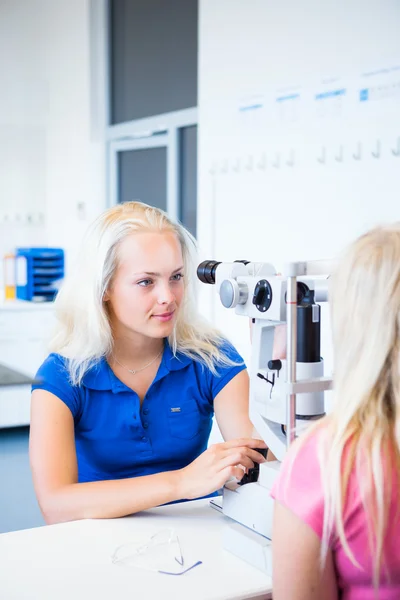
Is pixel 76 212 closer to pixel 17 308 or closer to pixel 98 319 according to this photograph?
pixel 17 308

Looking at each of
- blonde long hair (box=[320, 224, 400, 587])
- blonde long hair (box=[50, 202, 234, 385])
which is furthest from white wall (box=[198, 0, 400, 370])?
blonde long hair (box=[320, 224, 400, 587])

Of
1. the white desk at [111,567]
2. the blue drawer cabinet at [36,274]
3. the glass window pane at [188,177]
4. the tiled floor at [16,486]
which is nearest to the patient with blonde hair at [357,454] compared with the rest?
the white desk at [111,567]

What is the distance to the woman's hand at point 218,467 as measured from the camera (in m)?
1.38

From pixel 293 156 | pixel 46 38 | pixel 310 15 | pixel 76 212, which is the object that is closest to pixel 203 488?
pixel 293 156

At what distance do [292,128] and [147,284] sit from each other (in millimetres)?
1691

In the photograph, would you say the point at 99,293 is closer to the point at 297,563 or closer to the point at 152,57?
the point at 297,563

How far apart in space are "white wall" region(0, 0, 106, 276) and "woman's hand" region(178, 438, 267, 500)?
13.0ft

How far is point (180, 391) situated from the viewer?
1.77 metres

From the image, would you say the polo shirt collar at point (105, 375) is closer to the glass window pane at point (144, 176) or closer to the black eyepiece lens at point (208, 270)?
the black eyepiece lens at point (208, 270)

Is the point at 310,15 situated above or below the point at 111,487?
above

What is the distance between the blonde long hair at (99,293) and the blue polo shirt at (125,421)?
39 mm

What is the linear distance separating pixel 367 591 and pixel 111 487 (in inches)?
24.8

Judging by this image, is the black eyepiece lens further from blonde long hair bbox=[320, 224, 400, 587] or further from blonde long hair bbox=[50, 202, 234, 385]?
blonde long hair bbox=[320, 224, 400, 587]

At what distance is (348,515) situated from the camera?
93cm
